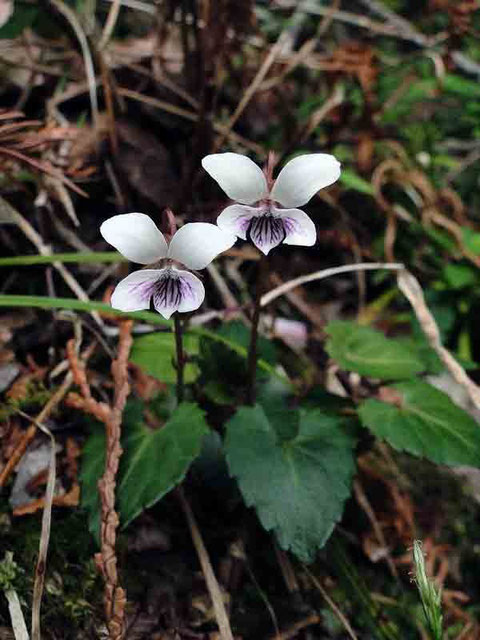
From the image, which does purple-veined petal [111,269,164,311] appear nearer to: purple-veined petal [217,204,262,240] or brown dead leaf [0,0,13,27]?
purple-veined petal [217,204,262,240]

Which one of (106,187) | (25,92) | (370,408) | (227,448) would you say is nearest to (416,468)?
(370,408)

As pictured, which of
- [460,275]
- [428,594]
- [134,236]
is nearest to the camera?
[428,594]

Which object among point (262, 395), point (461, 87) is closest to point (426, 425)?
point (262, 395)

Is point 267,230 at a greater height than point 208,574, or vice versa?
point 267,230

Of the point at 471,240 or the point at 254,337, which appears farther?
the point at 471,240

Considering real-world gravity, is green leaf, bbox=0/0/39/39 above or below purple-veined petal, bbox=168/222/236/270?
above

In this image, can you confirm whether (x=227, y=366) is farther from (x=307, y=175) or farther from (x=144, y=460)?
(x=307, y=175)

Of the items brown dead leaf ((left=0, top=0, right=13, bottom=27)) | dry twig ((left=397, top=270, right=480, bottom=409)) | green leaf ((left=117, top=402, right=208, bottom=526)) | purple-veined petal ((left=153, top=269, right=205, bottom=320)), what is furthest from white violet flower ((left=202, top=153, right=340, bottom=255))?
brown dead leaf ((left=0, top=0, right=13, bottom=27))
